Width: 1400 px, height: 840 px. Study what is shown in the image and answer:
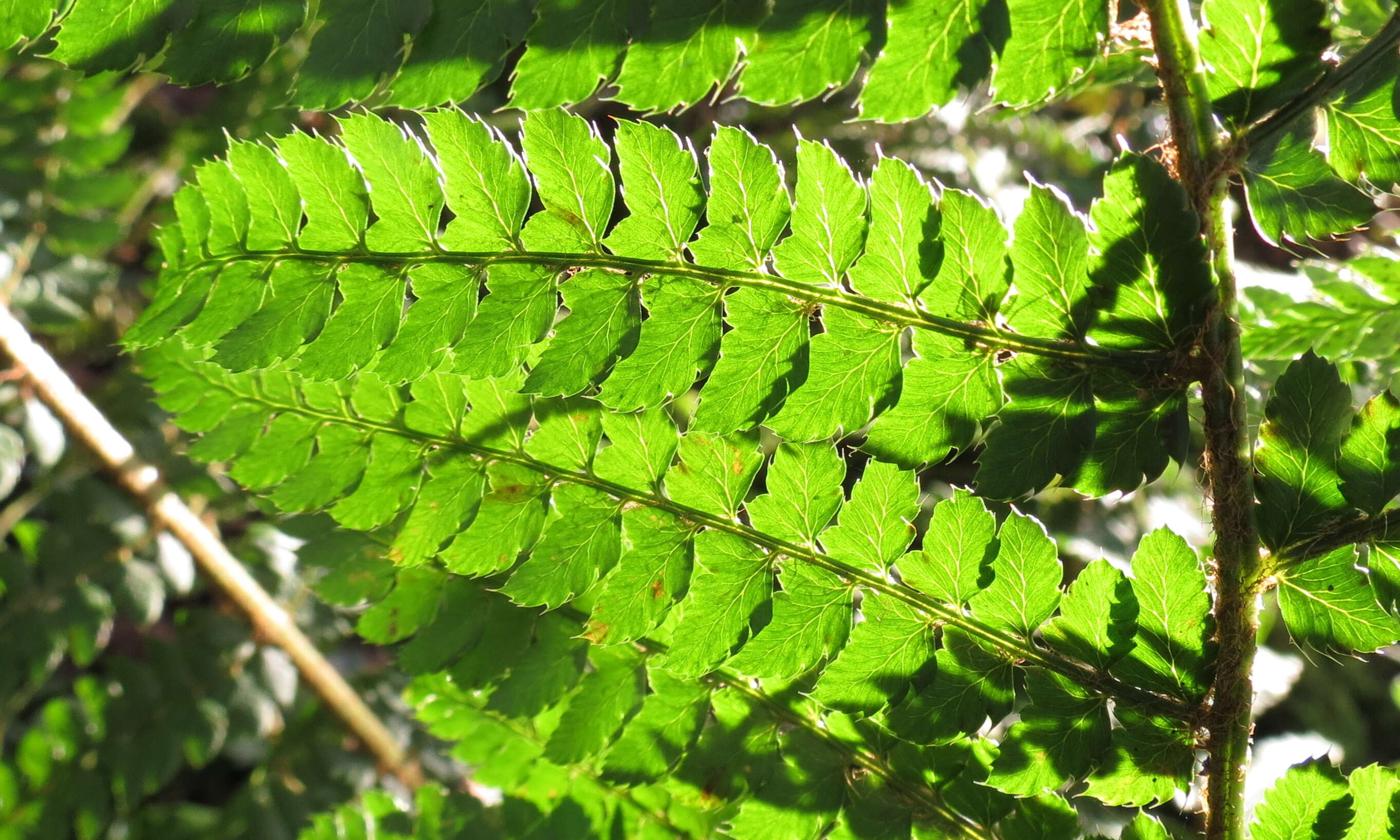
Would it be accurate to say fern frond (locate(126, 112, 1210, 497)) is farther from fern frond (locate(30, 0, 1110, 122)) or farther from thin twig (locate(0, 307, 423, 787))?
thin twig (locate(0, 307, 423, 787))

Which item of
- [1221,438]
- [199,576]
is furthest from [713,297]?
[199,576]

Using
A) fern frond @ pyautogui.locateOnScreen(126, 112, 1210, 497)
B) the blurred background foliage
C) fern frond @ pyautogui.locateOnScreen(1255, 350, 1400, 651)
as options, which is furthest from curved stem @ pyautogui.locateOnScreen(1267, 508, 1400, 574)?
the blurred background foliage

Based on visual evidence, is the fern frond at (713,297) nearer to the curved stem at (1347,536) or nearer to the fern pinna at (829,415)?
the fern pinna at (829,415)

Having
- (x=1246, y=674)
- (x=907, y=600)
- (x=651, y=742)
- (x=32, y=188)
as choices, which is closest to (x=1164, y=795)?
(x=1246, y=674)

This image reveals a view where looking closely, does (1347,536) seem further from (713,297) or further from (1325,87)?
(713,297)

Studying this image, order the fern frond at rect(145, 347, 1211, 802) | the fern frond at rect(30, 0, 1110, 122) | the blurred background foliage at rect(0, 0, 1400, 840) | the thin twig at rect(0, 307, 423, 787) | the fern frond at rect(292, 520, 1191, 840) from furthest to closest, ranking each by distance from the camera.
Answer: the thin twig at rect(0, 307, 423, 787) < the blurred background foliage at rect(0, 0, 1400, 840) < the fern frond at rect(292, 520, 1191, 840) < the fern frond at rect(145, 347, 1211, 802) < the fern frond at rect(30, 0, 1110, 122)

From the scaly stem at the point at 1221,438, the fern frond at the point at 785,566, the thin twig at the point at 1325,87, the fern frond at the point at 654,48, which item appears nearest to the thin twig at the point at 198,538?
the fern frond at the point at 785,566
